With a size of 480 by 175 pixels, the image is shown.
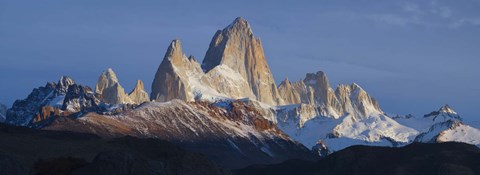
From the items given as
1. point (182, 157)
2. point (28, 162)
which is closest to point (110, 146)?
point (182, 157)

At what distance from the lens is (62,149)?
489 ft

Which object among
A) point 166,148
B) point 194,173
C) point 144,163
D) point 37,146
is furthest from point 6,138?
point 144,163

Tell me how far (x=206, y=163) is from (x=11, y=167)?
40.5 meters

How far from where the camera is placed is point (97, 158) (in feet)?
335

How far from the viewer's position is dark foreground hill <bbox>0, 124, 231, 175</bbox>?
334ft

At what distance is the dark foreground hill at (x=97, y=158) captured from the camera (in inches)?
4008

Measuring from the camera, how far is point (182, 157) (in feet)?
428

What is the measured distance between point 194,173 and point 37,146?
3038 centimetres

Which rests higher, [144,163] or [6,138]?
[6,138]

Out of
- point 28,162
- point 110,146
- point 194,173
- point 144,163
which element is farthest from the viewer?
point 110,146

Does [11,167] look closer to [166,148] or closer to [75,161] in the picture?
[75,161]

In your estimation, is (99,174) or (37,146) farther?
(37,146)

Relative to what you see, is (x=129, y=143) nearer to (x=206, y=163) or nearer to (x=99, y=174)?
(x=206, y=163)

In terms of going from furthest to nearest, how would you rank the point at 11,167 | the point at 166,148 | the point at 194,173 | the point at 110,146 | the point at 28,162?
the point at 110,146 → the point at 166,148 → the point at 194,173 → the point at 28,162 → the point at 11,167
